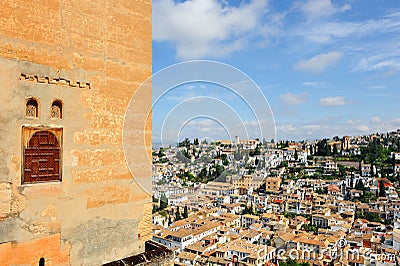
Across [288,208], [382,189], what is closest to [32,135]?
[288,208]

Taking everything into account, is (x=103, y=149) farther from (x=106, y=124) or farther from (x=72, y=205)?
(x=72, y=205)

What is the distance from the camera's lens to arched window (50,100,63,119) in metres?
2.37

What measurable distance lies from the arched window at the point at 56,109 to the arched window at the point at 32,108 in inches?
4.1

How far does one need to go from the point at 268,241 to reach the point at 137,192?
2654 centimetres

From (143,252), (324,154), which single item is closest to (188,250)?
(143,252)

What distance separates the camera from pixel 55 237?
2.36 meters

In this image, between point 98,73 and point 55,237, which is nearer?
point 55,237

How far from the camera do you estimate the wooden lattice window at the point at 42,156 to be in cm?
225

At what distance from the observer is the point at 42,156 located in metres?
2.33

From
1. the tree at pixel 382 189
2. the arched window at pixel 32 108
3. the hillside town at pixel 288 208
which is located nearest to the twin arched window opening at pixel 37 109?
the arched window at pixel 32 108

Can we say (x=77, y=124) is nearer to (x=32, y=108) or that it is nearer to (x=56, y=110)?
(x=56, y=110)

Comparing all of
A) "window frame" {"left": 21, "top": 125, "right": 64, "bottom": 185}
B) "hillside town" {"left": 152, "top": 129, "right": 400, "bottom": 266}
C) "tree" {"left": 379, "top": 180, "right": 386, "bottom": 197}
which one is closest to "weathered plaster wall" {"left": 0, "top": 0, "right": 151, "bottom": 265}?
"window frame" {"left": 21, "top": 125, "right": 64, "bottom": 185}

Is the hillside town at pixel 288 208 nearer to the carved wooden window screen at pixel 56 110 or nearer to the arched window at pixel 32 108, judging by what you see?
the carved wooden window screen at pixel 56 110

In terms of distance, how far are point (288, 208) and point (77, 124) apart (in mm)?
37846
